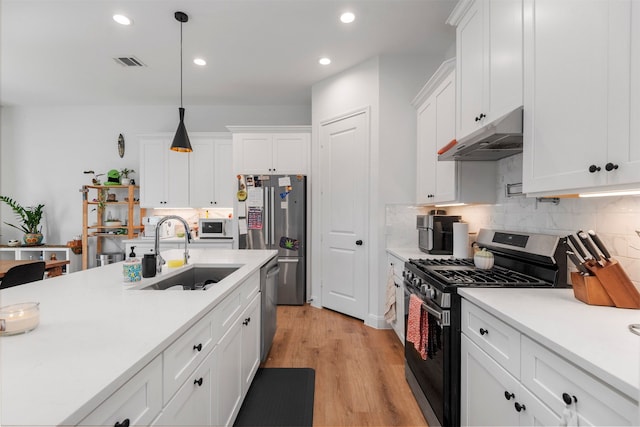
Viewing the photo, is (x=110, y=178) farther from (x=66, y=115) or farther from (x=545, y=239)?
(x=545, y=239)

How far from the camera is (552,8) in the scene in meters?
1.25

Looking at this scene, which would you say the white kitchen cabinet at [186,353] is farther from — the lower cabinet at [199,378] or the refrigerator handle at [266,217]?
the refrigerator handle at [266,217]

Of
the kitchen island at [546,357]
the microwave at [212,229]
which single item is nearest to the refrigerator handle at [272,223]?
the microwave at [212,229]

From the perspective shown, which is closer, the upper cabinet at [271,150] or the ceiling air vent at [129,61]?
the ceiling air vent at [129,61]

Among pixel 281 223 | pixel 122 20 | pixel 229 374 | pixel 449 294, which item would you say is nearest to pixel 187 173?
pixel 281 223

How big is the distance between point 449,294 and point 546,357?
1.88 ft

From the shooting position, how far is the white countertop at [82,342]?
0.56 metres

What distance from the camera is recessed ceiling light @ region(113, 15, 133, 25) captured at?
8.81 feet

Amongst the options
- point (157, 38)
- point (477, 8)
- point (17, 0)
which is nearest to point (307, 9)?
point (477, 8)

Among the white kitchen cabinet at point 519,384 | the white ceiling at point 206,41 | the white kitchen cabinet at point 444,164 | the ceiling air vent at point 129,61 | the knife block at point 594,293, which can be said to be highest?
the ceiling air vent at point 129,61

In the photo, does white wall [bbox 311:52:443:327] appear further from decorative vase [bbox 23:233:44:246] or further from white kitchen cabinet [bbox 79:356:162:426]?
decorative vase [bbox 23:233:44:246]

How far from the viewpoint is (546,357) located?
35.7 inches

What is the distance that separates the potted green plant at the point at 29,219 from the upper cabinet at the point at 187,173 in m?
1.85

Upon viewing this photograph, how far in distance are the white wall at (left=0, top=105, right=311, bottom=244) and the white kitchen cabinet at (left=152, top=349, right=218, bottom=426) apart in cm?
436
